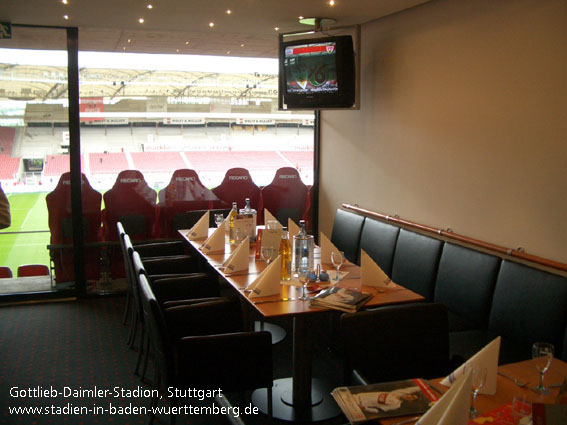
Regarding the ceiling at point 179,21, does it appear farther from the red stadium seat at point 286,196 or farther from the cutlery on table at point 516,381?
the cutlery on table at point 516,381

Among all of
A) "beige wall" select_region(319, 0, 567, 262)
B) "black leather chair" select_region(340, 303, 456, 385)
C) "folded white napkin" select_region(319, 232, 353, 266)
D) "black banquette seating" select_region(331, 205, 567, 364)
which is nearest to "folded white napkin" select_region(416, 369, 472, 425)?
"black leather chair" select_region(340, 303, 456, 385)

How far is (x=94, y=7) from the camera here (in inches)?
195

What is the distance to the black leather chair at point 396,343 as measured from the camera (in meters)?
2.71

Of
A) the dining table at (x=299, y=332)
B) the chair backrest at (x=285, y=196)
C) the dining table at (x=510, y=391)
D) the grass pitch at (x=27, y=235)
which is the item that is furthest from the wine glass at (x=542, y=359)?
the grass pitch at (x=27, y=235)

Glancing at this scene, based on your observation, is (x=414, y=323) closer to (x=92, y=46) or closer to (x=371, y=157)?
(x=371, y=157)

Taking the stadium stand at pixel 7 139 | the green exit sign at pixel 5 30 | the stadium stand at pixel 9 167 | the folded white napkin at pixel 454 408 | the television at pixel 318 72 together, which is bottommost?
the folded white napkin at pixel 454 408

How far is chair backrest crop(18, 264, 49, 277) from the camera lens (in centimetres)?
614

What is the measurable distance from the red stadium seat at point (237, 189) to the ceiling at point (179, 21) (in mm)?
1460

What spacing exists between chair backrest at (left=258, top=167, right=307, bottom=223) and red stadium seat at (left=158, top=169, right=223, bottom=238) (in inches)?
24.7

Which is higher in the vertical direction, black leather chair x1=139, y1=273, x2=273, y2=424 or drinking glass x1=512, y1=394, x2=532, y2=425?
drinking glass x1=512, y1=394, x2=532, y2=425

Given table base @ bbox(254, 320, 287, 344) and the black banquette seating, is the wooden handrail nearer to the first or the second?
the black banquette seating

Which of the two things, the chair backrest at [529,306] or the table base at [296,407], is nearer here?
the chair backrest at [529,306]

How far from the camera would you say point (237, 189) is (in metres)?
6.71

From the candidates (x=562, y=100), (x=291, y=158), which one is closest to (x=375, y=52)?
(x=291, y=158)
